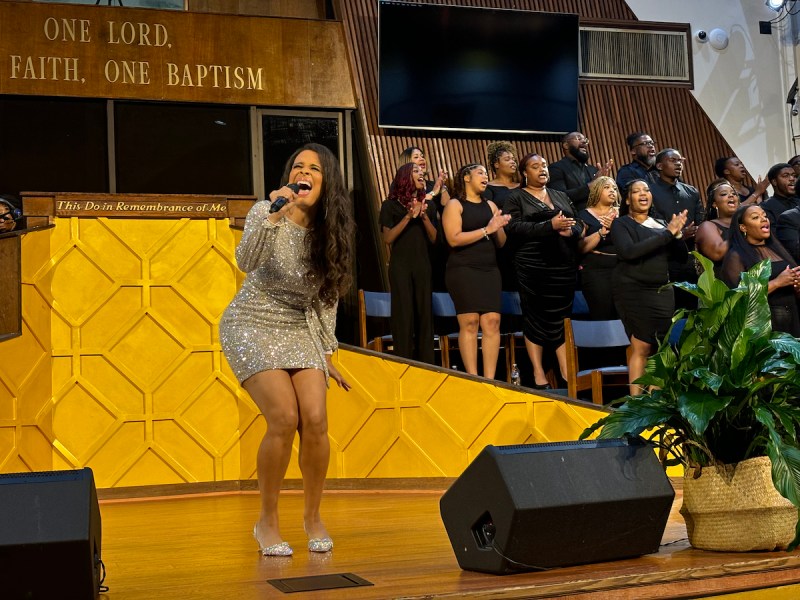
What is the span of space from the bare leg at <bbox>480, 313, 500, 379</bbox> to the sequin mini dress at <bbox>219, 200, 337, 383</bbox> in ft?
7.18

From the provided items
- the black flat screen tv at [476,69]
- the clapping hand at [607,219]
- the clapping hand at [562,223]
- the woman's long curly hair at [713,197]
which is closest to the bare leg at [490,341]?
the clapping hand at [562,223]

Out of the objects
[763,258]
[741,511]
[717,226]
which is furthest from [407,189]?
[741,511]

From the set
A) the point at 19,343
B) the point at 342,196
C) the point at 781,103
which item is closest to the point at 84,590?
the point at 342,196

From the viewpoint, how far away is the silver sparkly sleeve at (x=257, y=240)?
2961 mm

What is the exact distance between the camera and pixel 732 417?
2.80 meters

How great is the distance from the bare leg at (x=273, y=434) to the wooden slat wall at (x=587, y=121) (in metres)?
4.73

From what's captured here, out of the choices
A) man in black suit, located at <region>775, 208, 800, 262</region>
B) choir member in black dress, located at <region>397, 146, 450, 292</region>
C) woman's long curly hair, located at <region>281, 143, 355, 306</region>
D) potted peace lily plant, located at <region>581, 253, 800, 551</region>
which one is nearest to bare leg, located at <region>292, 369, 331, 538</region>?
woman's long curly hair, located at <region>281, 143, 355, 306</region>

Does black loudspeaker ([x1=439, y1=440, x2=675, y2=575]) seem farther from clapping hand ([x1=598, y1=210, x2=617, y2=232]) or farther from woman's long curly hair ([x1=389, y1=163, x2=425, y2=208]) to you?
woman's long curly hair ([x1=389, y1=163, x2=425, y2=208])

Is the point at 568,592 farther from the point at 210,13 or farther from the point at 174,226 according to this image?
the point at 210,13

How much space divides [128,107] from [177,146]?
1.40 feet

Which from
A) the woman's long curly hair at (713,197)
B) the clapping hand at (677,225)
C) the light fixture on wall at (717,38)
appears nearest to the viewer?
the clapping hand at (677,225)

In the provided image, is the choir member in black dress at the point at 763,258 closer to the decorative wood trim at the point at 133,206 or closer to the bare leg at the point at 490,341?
the bare leg at the point at 490,341

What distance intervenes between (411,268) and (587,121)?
3603 millimetres

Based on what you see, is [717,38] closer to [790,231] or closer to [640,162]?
[640,162]
